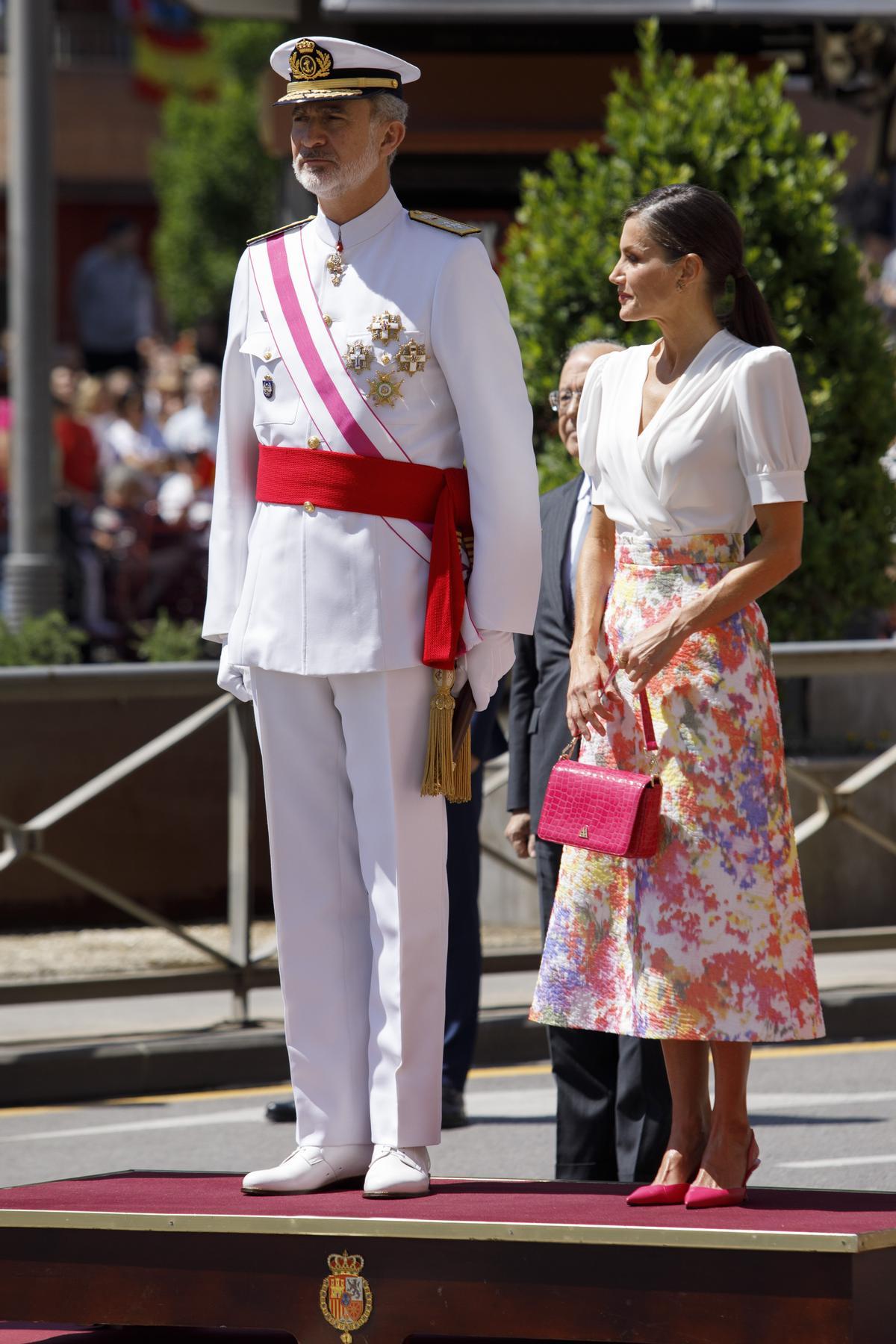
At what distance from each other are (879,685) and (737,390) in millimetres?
6648

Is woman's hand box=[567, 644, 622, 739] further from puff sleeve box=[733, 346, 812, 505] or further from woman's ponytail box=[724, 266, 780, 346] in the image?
woman's ponytail box=[724, 266, 780, 346]

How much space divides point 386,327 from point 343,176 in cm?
29

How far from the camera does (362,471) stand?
4.49 meters

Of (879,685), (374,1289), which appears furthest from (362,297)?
(879,685)

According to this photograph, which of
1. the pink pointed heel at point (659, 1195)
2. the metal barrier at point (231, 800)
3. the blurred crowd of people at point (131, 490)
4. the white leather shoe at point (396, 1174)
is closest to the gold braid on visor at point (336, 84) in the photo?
the white leather shoe at point (396, 1174)

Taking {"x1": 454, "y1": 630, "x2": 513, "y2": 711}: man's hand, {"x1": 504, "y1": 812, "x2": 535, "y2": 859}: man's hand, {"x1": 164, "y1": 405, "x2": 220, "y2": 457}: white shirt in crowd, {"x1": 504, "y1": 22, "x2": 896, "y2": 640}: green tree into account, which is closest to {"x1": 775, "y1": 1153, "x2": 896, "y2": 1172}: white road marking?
{"x1": 504, "y1": 812, "x2": 535, "y2": 859}: man's hand

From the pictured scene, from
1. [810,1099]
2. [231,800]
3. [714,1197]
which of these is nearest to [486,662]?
[714,1197]

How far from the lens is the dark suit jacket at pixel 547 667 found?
19.3ft

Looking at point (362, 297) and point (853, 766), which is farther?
point (853, 766)

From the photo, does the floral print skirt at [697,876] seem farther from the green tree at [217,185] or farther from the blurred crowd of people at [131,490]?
the green tree at [217,185]

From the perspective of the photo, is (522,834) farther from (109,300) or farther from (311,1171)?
(109,300)

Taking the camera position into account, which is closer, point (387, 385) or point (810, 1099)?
point (387, 385)

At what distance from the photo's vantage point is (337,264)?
4562mm

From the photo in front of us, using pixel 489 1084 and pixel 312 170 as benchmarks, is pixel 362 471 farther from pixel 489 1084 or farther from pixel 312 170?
pixel 489 1084
